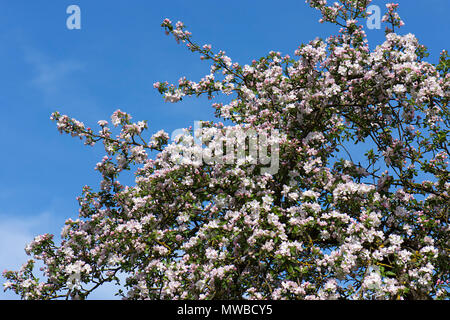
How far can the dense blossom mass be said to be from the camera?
682 centimetres

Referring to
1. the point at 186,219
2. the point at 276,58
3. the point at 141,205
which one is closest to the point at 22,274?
the point at 141,205

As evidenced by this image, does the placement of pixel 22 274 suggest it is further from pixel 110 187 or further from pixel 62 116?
pixel 62 116

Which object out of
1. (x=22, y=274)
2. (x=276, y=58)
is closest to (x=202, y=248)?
(x=22, y=274)

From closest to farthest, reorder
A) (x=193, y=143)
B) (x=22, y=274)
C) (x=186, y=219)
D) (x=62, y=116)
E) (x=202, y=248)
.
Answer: (x=202, y=248), (x=186, y=219), (x=193, y=143), (x=22, y=274), (x=62, y=116)

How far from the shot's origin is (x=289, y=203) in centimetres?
829

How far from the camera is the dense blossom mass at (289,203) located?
6824mm

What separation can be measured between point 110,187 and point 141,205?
208 cm
